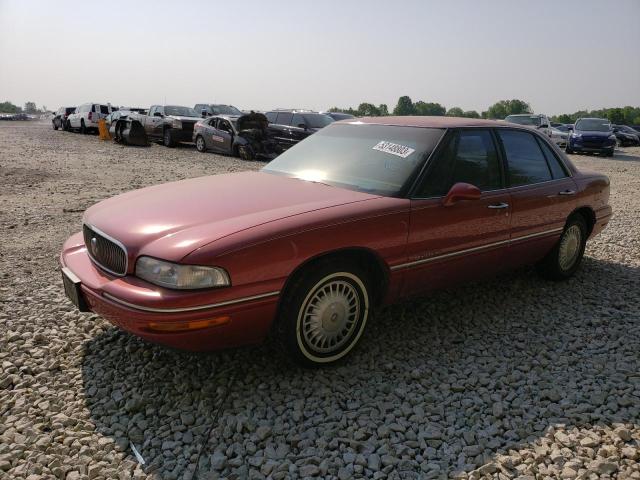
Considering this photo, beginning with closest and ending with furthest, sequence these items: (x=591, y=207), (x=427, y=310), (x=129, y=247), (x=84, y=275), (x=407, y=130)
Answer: (x=129, y=247) → (x=84, y=275) → (x=407, y=130) → (x=427, y=310) → (x=591, y=207)

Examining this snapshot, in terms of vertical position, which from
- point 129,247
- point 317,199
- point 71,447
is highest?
point 317,199

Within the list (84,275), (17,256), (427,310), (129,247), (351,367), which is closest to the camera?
(129,247)

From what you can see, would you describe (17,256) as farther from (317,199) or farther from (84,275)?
(317,199)

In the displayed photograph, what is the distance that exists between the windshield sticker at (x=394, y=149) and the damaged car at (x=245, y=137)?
11.8 meters

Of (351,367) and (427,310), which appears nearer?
(351,367)

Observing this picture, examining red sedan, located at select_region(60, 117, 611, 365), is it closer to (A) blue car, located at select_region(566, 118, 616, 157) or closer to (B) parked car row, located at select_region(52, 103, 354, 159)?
(B) parked car row, located at select_region(52, 103, 354, 159)

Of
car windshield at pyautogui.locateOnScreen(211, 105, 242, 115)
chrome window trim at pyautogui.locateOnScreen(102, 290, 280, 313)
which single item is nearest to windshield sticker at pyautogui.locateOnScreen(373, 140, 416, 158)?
chrome window trim at pyautogui.locateOnScreen(102, 290, 280, 313)

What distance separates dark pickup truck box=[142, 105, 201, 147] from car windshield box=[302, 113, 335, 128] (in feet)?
17.8

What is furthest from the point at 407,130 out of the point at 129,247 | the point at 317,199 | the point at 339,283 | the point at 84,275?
the point at 84,275

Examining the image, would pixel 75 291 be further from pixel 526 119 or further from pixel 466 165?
pixel 526 119

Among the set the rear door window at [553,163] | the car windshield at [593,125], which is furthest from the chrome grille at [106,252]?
the car windshield at [593,125]

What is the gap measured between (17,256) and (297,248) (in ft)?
12.3

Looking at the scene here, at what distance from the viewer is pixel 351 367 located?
10.3ft

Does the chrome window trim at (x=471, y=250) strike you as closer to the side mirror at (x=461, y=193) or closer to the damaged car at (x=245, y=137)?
the side mirror at (x=461, y=193)
